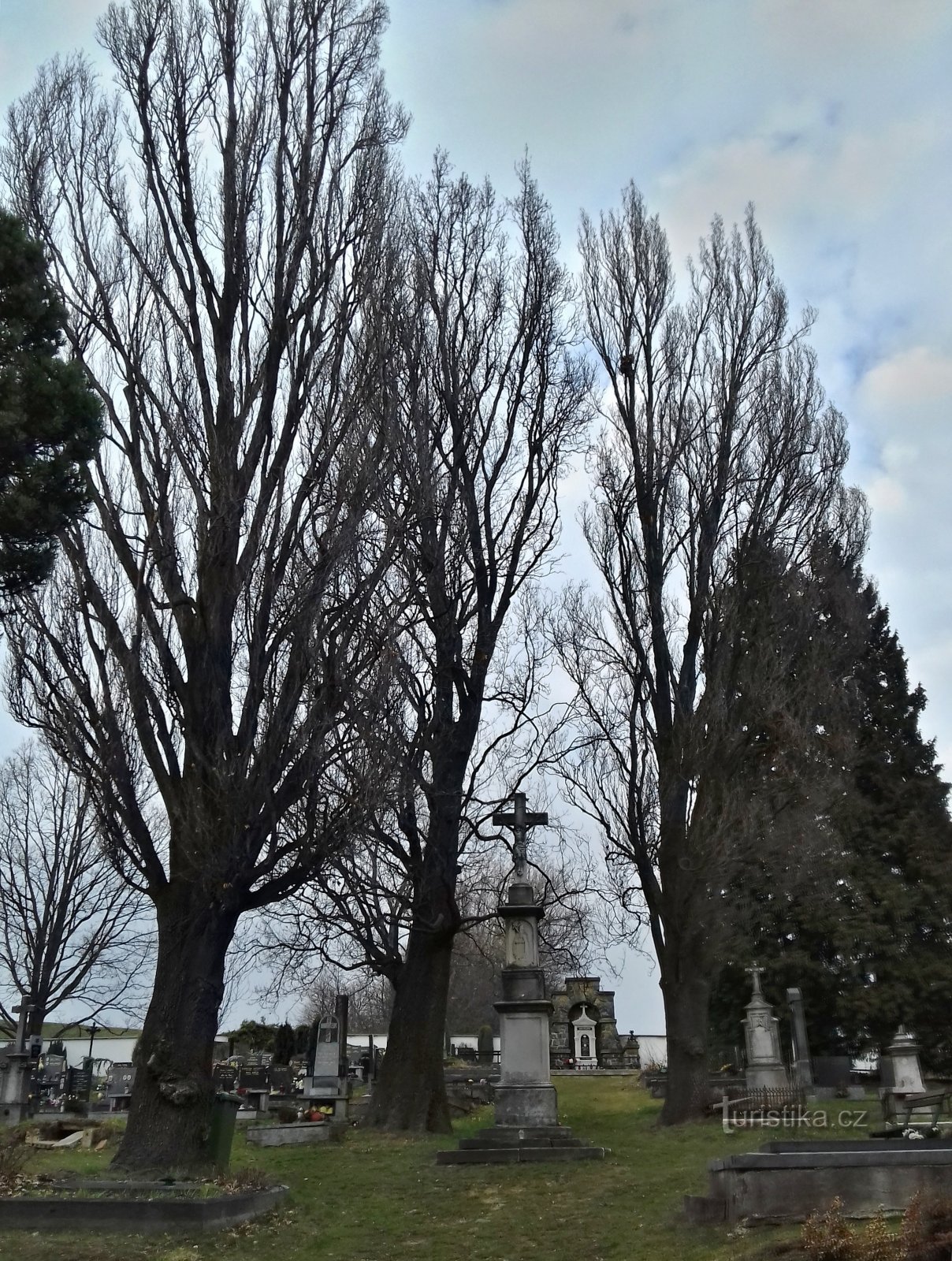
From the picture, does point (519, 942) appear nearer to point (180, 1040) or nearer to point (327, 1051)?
point (180, 1040)

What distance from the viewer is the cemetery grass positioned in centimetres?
742

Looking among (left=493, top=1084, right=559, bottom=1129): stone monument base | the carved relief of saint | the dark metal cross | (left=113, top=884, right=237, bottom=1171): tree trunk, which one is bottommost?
(left=493, top=1084, right=559, bottom=1129): stone monument base

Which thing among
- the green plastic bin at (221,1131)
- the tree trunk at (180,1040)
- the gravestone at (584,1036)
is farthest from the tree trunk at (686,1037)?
the gravestone at (584,1036)

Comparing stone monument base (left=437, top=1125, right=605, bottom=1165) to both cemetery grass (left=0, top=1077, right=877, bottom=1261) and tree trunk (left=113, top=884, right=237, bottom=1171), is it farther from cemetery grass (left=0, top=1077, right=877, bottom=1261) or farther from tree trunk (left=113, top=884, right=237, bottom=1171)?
tree trunk (left=113, top=884, right=237, bottom=1171)

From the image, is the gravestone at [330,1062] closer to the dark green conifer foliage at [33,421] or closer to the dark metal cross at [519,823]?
the dark metal cross at [519,823]

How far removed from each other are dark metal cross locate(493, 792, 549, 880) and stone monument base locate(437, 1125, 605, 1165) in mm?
3436

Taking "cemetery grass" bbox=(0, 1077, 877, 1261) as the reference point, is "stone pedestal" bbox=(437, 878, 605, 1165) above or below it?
above

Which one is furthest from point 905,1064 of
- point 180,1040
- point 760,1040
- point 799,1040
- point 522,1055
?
point 180,1040

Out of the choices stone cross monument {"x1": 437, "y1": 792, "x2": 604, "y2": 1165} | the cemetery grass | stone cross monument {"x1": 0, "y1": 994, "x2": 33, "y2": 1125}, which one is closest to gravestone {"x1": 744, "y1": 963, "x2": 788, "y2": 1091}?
the cemetery grass

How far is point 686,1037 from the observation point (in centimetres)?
1667

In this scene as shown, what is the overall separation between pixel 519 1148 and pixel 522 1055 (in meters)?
1.53

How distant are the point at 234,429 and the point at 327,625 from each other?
7.68 ft

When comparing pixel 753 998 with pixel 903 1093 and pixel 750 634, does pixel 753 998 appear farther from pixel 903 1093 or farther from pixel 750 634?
pixel 750 634

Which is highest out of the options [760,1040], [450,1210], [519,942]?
[519,942]
